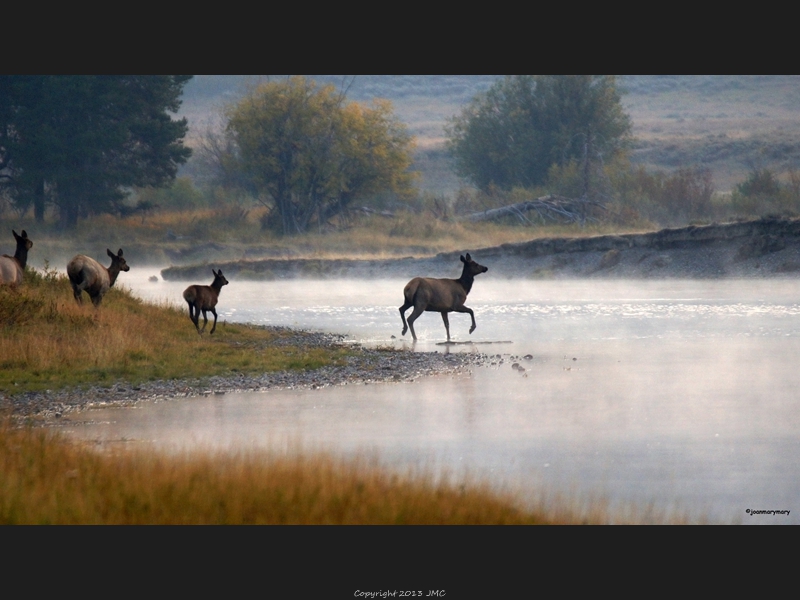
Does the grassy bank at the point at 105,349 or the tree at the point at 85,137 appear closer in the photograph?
the grassy bank at the point at 105,349

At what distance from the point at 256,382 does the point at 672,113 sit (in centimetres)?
13585

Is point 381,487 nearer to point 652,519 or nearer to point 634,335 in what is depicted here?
point 652,519

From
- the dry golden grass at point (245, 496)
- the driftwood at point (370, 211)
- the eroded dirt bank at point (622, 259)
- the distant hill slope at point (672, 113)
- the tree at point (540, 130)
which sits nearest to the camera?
the dry golden grass at point (245, 496)

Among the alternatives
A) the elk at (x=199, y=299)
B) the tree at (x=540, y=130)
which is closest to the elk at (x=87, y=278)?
the elk at (x=199, y=299)

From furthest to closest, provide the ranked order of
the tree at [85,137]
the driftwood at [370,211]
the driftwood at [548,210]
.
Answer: the driftwood at [370,211] < the tree at [85,137] < the driftwood at [548,210]

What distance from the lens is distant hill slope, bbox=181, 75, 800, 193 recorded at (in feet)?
370

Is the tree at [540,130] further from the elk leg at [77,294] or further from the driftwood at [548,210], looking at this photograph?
the elk leg at [77,294]

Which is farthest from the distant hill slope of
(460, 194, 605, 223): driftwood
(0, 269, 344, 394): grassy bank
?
(0, 269, 344, 394): grassy bank

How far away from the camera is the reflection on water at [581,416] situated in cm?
1216

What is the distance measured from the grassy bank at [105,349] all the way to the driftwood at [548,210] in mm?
43038

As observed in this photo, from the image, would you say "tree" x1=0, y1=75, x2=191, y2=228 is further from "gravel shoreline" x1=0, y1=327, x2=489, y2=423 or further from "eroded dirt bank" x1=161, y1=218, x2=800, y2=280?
"gravel shoreline" x1=0, y1=327, x2=489, y2=423

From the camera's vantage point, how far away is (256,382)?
60.3 ft

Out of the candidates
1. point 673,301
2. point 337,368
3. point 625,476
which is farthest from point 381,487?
point 673,301

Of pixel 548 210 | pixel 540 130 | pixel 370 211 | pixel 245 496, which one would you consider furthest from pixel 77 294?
pixel 540 130
